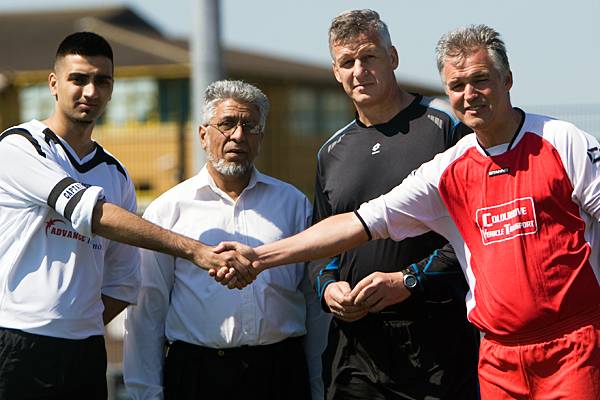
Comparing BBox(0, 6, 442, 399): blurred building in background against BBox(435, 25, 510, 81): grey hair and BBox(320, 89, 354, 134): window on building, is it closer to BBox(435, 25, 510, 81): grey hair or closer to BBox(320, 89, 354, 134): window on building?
BBox(320, 89, 354, 134): window on building

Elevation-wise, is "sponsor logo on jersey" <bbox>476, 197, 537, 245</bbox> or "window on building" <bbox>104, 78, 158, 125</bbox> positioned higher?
"window on building" <bbox>104, 78, 158, 125</bbox>

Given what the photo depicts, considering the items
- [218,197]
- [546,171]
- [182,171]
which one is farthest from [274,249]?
[182,171]

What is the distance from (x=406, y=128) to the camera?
5898 millimetres

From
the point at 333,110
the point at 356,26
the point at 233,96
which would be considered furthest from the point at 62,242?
the point at 333,110

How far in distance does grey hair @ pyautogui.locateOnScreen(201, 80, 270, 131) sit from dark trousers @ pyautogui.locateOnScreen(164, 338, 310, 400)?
1.19 m

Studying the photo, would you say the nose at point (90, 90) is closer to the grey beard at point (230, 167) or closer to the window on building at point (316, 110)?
the grey beard at point (230, 167)

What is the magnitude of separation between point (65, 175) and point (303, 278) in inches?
56.6

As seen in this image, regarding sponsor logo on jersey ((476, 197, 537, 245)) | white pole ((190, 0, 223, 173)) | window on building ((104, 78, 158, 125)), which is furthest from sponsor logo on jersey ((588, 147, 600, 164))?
window on building ((104, 78, 158, 125))

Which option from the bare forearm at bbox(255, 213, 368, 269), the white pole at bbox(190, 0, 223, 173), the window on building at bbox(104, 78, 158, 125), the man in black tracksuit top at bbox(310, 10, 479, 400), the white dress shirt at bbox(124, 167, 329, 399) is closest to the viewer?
the bare forearm at bbox(255, 213, 368, 269)

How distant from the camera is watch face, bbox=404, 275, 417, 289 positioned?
567 centimetres

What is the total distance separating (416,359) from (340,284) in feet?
1.72

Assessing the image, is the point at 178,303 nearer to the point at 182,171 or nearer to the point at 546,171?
the point at 546,171

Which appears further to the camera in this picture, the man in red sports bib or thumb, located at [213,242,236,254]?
thumb, located at [213,242,236,254]

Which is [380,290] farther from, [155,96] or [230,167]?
[155,96]
